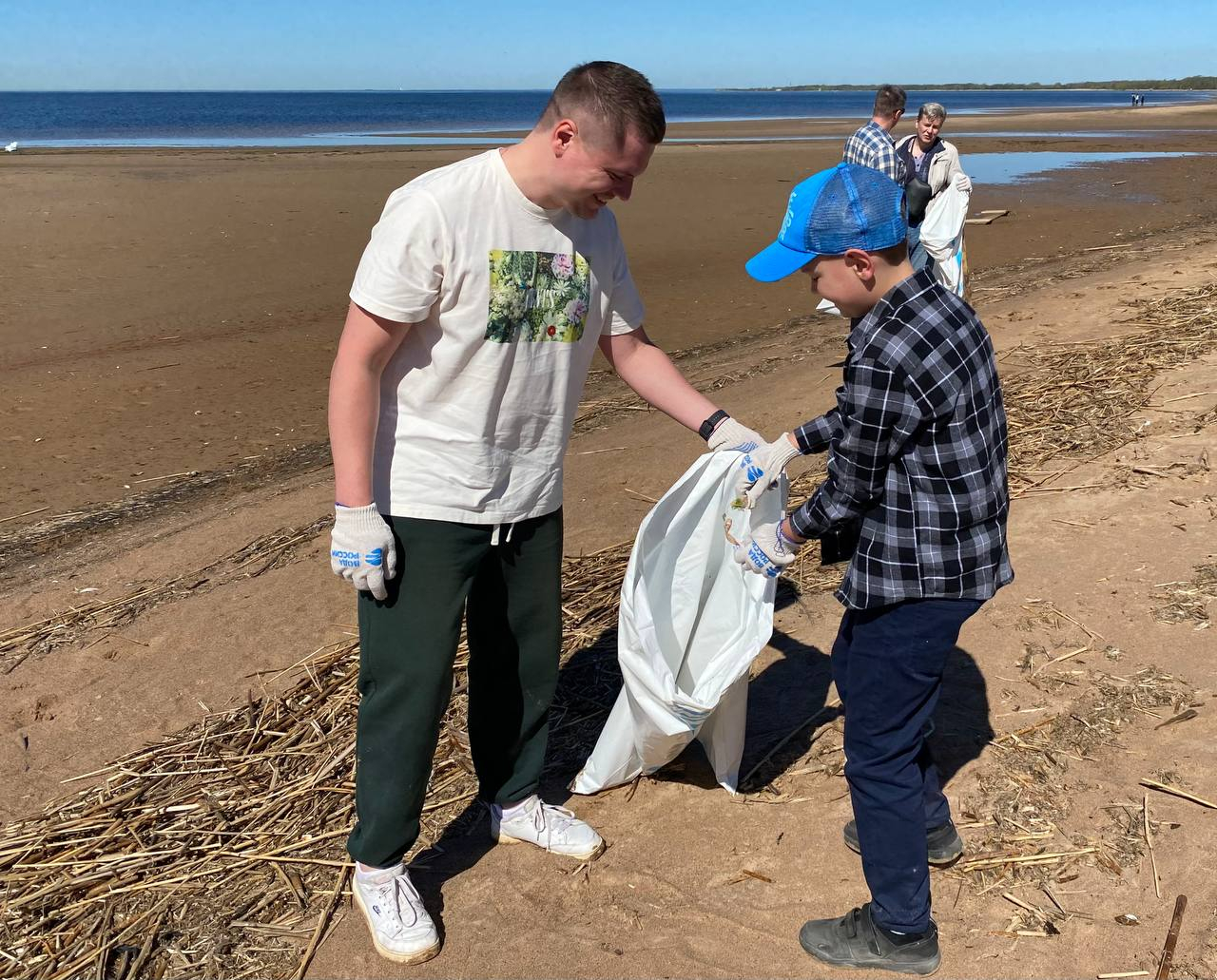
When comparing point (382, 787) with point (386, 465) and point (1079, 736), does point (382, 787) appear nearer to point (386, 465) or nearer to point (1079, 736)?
point (386, 465)

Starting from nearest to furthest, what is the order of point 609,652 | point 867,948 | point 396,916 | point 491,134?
point 867,948
point 396,916
point 609,652
point 491,134

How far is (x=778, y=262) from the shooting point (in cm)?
238

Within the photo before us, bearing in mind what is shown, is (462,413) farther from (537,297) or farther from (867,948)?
(867,948)

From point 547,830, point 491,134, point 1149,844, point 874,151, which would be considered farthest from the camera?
point 491,134

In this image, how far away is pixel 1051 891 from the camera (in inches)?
110

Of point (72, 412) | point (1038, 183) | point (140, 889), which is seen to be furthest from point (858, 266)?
point (1038, 183)

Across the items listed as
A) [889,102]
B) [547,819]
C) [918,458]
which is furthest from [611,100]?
[889,102]

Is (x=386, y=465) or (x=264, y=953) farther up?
(x=386, y=465)

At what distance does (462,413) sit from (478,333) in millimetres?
189

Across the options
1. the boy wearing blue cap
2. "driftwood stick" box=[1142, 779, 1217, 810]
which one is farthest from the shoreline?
"driftwood stick" box=[1142, 779, 1217, 810]

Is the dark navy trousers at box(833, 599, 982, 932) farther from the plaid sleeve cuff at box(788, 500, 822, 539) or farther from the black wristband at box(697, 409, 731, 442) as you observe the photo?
the black wristband at box(697, 409, 731, 442)

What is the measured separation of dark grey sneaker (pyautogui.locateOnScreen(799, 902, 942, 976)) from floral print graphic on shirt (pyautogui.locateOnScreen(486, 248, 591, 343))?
61.0 inches

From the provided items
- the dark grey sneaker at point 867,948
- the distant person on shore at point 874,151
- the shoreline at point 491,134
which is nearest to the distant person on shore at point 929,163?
the distant person on shore at point 874,151

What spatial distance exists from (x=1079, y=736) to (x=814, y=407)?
3575 mm
